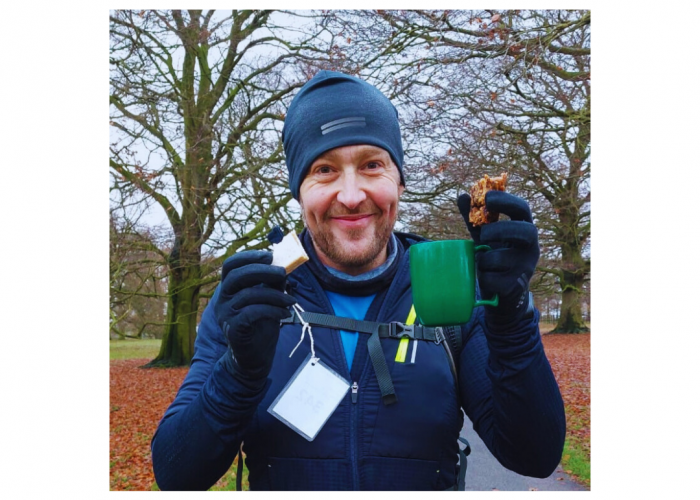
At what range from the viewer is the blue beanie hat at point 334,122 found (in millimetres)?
1845

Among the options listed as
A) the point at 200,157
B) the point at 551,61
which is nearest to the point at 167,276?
the point at 200,157

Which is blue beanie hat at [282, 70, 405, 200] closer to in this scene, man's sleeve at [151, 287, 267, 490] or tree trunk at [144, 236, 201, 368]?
man's sleeve at [151, 287, 267, 490]

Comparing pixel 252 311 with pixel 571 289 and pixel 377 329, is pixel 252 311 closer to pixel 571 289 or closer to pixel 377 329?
pixel 377 329

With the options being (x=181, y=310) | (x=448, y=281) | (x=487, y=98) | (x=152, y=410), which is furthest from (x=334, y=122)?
(x=181, y=310)

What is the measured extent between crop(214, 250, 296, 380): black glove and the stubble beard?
0.32 meters

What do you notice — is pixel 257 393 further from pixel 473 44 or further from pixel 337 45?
pixel 337 45

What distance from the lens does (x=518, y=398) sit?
155 centimetres

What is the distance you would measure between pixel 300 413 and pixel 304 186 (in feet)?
2.55

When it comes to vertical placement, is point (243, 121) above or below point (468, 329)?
above

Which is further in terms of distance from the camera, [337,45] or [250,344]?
[337,45]

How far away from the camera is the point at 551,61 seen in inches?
267

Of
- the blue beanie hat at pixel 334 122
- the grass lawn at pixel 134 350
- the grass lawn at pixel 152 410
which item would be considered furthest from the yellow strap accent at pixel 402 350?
the grass lawn at pixel 134 350

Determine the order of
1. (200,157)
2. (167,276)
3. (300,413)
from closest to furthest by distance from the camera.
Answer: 1. (300,413)
2. (200,157)
3. (167,276)

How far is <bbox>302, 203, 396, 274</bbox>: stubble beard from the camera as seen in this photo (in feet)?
5.94
